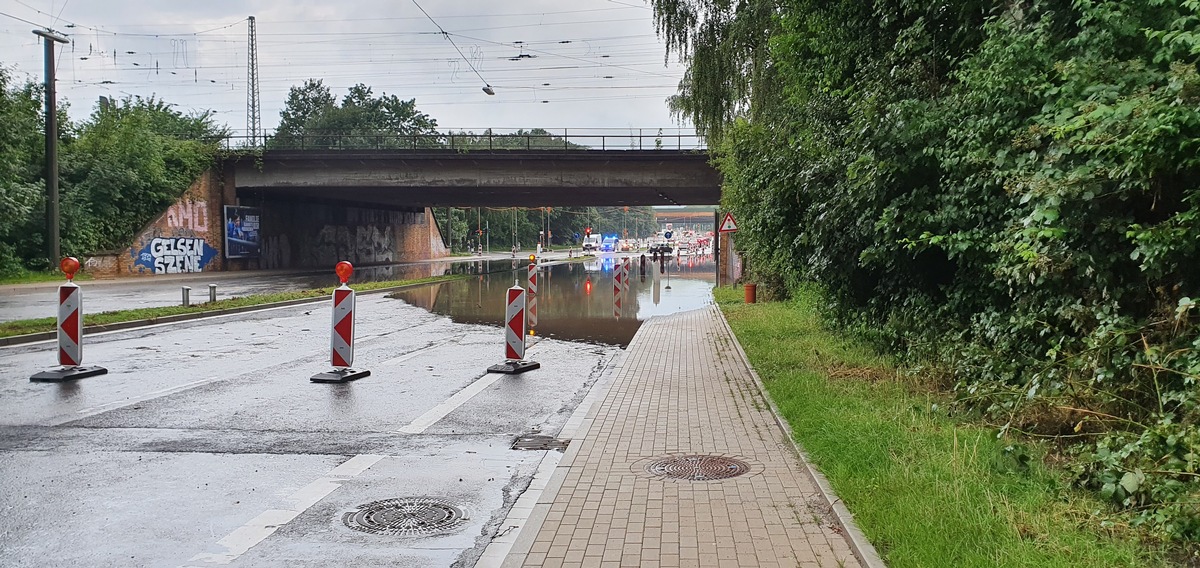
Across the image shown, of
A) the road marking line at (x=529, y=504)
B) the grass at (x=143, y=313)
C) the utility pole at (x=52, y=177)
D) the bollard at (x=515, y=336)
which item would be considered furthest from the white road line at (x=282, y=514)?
the utility pole at (x=52, y=177)

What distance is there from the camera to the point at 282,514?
5.68 meters

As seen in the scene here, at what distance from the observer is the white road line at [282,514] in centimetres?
492

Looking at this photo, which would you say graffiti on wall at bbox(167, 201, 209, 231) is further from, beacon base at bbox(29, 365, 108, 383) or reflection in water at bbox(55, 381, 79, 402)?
reflection in water at bbox(55, 381, 79, 402)

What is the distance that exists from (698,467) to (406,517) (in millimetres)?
2225

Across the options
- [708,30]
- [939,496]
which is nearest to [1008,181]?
[939,496]

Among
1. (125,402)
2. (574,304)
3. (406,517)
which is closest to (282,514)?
(406,517)

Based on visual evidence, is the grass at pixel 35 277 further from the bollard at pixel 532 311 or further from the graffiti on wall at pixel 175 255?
the bollard at pixel 532 311

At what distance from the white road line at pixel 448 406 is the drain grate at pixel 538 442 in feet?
3.39

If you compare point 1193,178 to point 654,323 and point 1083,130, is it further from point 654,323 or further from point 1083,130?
point 654,323

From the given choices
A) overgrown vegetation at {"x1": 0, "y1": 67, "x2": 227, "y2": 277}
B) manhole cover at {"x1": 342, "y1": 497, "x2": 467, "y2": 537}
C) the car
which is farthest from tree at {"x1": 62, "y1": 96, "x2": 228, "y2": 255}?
the car

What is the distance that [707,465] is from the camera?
673cm

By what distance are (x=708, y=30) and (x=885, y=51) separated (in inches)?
398

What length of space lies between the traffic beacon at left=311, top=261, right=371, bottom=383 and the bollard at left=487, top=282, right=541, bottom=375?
192 centimetres

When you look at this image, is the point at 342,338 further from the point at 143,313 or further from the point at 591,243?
the point at 591,243
